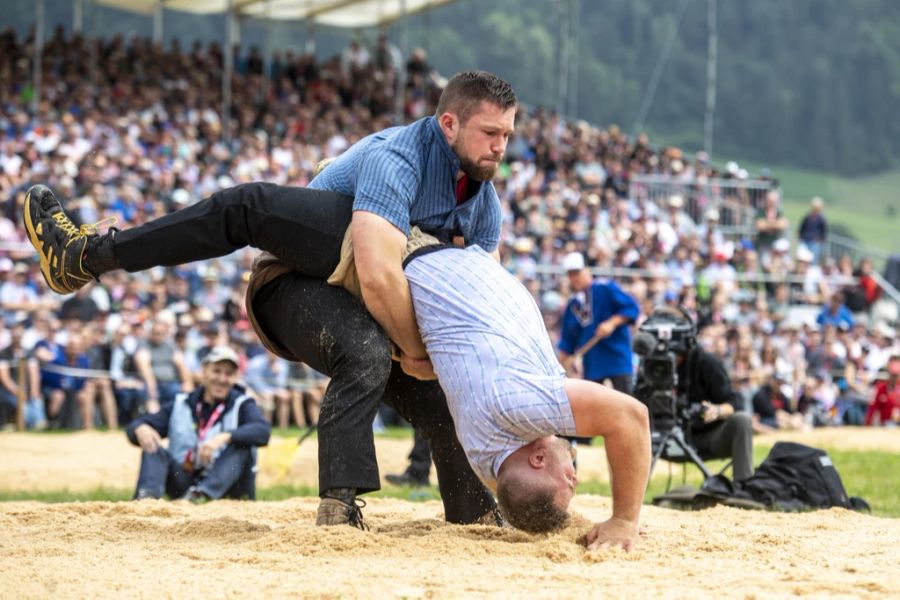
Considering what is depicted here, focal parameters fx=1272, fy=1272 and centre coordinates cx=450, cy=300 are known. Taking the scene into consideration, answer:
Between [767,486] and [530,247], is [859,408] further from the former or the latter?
[767,486]

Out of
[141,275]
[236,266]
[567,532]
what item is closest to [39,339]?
[141,275]

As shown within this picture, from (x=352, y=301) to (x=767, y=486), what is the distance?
384 centimetres

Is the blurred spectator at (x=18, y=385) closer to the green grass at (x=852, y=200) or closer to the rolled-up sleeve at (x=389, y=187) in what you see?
the rolled-up sleeve at (x=389, y=187)

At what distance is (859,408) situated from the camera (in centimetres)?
1866

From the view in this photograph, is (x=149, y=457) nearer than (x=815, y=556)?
No

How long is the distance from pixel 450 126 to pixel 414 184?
0.34 meters

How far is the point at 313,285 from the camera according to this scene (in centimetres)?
567

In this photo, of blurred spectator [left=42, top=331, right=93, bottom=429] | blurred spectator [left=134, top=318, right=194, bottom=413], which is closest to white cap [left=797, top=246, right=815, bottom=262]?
blurred spectator [left=134, top=318, right=194, bottom=413]

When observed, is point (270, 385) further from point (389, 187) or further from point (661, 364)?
point (389, 187)

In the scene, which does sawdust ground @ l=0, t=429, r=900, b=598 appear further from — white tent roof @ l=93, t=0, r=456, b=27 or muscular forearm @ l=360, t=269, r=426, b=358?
white tent roof @ l=93, t=0, r=456, b=27

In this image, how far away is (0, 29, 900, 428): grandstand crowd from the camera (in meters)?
14.9

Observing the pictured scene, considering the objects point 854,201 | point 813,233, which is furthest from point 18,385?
point 854,201

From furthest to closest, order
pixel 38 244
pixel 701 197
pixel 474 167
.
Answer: pixel 701 197 → pixel 38 244 → pixel 474 167

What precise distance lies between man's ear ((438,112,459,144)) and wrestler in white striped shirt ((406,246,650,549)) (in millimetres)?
572
